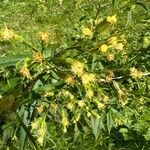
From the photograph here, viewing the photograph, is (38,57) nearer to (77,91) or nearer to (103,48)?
(103,48)

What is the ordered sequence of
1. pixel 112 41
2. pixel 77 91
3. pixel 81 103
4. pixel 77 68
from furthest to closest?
pixel 77 91 → pixel 81 103 → pixel 112 41 → pixel 77 68

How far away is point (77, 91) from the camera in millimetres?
2307

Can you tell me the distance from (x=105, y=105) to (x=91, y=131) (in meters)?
0.30

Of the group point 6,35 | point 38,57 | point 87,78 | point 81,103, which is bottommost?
point 81,103

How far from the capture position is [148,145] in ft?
8.59

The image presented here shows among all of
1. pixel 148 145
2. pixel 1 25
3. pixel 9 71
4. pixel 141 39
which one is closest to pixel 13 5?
pixel 1 25

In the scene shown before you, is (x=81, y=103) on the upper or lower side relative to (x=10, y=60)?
lower

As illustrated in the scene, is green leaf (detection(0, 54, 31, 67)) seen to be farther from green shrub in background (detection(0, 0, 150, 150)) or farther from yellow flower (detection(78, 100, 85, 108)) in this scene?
yellow flower (detection(78, 100, 85, 108))

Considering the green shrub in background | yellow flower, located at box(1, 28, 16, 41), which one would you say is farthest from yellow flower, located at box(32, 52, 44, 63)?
yellow flower, located at box(1, 28, 16, 41)

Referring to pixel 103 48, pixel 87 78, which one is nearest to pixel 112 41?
pixel 103 48

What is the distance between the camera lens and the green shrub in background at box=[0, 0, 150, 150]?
6.64ft

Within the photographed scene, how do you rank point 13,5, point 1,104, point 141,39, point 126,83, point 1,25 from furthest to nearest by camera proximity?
point 13,5 → point 1,25 → point 141,39 → point 126,83 → point 1,104

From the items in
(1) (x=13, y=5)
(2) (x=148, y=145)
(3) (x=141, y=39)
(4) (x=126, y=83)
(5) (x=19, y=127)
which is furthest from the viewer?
(1) (x=13, y=5)

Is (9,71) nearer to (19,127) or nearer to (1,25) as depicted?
(19,127)
